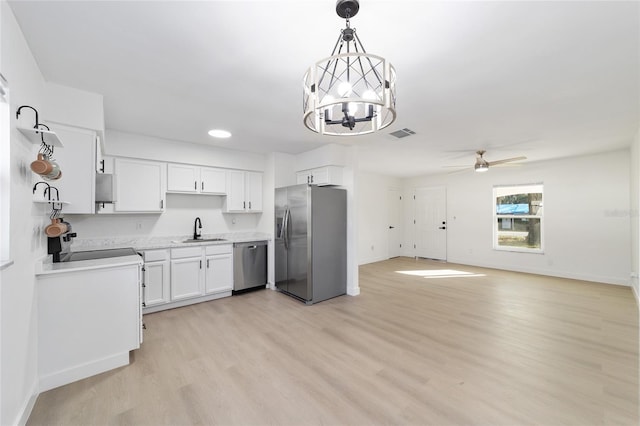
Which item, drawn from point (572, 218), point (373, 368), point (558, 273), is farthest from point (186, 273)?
point (572, 218)

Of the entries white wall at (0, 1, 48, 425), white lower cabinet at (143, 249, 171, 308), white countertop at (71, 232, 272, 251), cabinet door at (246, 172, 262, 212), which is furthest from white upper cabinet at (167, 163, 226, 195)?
white wall at (0, 1, 48, 425)

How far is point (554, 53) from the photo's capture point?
5.99 ft

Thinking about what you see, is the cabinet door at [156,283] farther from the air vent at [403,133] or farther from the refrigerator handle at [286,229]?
the air vent at [403,133]

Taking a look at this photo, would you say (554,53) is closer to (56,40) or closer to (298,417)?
(298,417)

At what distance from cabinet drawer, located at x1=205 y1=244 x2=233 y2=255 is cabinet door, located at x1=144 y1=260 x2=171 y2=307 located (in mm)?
552

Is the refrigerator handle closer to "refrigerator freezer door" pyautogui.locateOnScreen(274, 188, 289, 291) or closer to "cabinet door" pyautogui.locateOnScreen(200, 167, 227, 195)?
"refrigerator freezer door" pyautogui.locateOnScreen(274, 188, 289, 291)

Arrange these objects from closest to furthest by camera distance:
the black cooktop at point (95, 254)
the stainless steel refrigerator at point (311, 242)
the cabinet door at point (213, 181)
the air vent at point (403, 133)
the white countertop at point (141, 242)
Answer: the black cooktop at point (95, 254) < the white countertop at point (141, 242) < the air vent at point (403, 133) < the stainless steel refrigerator at point (311, 242) < the cabinet door at point (213, 181)

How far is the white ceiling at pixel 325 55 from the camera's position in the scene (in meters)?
1.47

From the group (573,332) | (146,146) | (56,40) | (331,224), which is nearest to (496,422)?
(573,332)

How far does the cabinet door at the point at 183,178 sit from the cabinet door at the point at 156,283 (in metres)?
1.10

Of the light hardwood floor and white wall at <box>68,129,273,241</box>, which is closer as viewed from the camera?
the light hardwood floor

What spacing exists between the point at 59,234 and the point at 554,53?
3953mm

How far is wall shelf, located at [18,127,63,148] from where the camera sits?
1635mm

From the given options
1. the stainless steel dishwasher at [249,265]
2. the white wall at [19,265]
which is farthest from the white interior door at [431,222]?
the white wall at [19,265]
